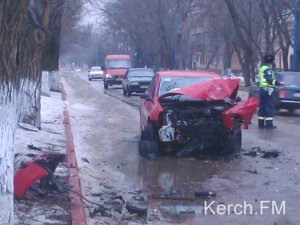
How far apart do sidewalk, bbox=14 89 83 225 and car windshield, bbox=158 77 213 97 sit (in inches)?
85.8

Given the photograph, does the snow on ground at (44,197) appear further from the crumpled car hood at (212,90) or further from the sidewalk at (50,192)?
the crumpled car hood at (212,90)

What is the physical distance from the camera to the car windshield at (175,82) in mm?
15047

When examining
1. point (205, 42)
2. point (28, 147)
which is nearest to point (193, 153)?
point (28, 147)

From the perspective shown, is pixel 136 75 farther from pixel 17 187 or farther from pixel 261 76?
pixel 17 187

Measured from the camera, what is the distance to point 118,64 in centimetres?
5431

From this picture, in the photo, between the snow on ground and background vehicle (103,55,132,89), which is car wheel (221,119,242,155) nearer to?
the snow on ground

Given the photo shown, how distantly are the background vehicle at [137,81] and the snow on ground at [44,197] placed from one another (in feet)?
67.0

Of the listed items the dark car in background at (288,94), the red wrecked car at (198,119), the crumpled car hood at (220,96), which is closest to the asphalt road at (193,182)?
the red wrecked car at (198,119)

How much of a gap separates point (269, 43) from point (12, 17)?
134 ft

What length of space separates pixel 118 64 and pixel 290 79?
1179 inches

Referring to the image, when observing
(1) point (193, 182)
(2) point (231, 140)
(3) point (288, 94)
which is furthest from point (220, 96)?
(3) point (288, 94)

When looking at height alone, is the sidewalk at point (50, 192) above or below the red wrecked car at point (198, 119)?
below

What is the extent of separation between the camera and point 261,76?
62.9ft

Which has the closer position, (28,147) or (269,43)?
(28,147)
